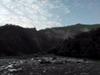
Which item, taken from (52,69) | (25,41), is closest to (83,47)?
(52,69)

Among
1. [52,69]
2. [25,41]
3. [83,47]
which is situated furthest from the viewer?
[25,41]

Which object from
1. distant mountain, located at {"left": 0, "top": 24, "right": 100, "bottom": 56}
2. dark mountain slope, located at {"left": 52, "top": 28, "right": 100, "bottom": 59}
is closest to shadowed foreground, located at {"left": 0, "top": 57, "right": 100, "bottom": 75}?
dark mountain slope, located at {"left": 52, "top": 28, "right": 100, "bottom": 59}

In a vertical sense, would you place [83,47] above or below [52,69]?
above

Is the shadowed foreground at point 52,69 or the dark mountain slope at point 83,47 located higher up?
the dark mountain slope at point 83,47

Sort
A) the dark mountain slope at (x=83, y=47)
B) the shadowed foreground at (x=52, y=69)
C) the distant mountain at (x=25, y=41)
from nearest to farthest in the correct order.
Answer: the shadowed foreground at (x=52, y=69)
the dark mountain slope at (x=83, y=47)
the distant mountain at (x=25, y=41)

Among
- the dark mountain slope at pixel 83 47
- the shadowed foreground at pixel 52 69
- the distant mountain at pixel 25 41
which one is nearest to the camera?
the shadowed foreground at pixel 52 69

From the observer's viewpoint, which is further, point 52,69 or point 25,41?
point 25,41

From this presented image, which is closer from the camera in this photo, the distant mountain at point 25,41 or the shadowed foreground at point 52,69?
the shadowed foreground at point 52,69

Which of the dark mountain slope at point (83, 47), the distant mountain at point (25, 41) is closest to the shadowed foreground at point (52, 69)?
the dark mountain slope at point (83, 47)

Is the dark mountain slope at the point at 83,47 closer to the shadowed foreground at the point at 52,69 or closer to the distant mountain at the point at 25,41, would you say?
the distant mountain at the point at 25,41

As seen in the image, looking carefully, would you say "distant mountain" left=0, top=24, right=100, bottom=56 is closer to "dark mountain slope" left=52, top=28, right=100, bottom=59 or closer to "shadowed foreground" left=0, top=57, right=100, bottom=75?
"dark mountain slope" left=52, top=28, right=100, bottom=59

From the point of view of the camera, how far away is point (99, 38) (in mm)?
74500

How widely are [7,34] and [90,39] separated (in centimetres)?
4419

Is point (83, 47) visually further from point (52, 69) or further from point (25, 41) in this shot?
point (25, 41)
